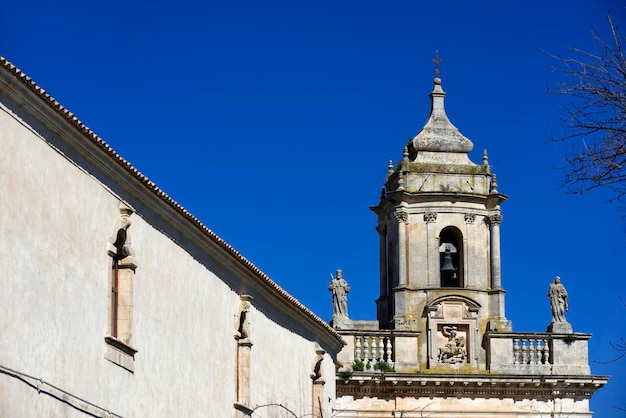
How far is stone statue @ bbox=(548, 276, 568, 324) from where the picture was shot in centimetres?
4912

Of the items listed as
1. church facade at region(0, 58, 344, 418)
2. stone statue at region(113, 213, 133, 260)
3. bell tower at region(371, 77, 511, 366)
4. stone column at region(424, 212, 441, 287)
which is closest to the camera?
church facade at region(0, 58, 344, 418)

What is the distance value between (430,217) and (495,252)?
196 centimetres

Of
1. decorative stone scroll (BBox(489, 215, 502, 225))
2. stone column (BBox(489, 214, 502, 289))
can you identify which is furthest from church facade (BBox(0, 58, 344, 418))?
decorative stone scroll (BBox(489, 215, 502, 225))

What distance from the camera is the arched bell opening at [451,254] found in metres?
50.2

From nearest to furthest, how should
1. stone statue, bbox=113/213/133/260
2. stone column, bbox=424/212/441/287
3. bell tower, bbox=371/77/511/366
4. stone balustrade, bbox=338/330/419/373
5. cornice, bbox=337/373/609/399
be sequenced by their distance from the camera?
stone statue, bbox=113/213/133/260 → cornice, bbox=337/373/609/399 → stone balustrade, bbox=338/330/419/373 → bell tower, bbox=371/77/511/366 → stone column, bbox=424/212/441/287

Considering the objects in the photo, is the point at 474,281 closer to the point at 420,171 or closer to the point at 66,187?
the point at 420,171

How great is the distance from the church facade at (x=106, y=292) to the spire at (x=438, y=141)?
1774 centimetres

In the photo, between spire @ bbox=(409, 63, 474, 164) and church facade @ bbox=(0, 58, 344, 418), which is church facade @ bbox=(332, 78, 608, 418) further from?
church facade @ bbox=(0, 58, 344, 418)

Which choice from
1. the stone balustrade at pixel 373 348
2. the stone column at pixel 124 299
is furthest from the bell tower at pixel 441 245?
the stone column at pixel 124 299

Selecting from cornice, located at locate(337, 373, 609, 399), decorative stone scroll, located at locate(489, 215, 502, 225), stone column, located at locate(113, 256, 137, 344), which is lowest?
stone column, located at locate(113, 256, 137, 344)

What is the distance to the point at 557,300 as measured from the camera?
162 feet

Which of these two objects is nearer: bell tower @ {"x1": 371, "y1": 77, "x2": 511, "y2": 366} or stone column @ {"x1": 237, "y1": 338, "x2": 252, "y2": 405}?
stone column @ {"x1": 237, "y1": 338, "x2": 252, "y2": 405}

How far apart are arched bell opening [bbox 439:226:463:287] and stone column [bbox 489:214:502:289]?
0.84 m

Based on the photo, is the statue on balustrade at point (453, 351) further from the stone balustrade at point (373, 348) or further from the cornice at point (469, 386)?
the stone balustrade at point (373, 348)
